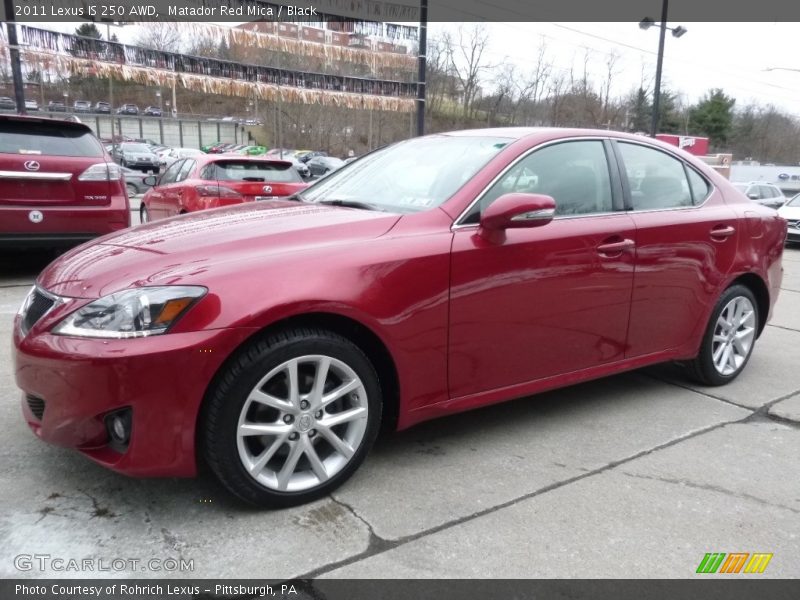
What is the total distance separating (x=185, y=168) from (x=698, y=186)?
785 cm

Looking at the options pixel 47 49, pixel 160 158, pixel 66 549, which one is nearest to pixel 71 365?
pixel 66 549

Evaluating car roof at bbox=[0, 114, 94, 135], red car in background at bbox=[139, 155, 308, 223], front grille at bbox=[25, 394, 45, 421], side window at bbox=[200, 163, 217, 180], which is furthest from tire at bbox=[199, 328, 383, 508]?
side window at bbox=[200, 163, 217, 180]

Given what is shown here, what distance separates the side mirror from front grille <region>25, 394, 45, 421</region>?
75.9 inches

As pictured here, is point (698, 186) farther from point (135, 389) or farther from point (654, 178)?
point (135, 389)

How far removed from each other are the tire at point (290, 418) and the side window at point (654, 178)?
1.99 meters

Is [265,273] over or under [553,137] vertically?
under

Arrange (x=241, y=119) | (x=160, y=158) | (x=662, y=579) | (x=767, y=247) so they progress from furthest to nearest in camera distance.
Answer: (x=241, y=119) < (x=160, y=158) < (x=767, y=247) < (x=662, y=579)

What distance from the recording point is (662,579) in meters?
2.19

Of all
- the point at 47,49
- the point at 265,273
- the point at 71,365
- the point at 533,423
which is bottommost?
the point at 533,423

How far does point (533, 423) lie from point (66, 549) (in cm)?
226

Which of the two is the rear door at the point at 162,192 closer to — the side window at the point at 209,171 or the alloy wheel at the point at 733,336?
the side window at the point at 209,171

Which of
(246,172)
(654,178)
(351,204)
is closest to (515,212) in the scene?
(351,204)

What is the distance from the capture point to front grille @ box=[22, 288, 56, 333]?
2.49 m

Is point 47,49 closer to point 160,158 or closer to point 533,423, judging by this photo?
point 533,423
